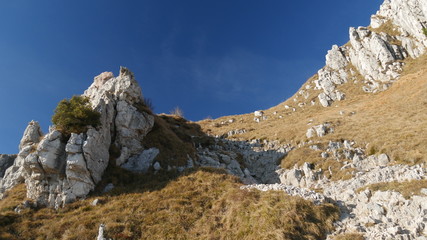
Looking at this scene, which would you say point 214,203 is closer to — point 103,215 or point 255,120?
point 103,215

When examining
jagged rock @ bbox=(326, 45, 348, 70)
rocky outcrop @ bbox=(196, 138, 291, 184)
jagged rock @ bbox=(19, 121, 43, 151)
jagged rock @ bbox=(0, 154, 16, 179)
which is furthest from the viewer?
jagged rock @ bbox=(326, 45, 348, 70)

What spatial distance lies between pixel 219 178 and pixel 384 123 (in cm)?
2867

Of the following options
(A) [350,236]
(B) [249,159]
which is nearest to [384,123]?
(B) [249,159]

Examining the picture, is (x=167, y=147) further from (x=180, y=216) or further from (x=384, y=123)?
(x=384, y=123)

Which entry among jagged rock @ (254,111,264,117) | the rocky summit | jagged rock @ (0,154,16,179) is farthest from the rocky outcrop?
jagged rock @ (254,111,264,117)

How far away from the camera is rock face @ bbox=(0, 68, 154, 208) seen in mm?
22625

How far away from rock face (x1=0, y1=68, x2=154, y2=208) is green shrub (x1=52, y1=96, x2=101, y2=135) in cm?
86

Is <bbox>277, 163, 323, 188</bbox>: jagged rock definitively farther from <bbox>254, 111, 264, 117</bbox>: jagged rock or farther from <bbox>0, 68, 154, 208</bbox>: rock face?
<bbox>254, 111, 264, 117</bbox>: jagged rock

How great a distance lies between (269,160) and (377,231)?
902 inches

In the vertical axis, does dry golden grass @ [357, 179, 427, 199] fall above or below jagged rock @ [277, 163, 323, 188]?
below

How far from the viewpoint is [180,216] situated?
19359 mm

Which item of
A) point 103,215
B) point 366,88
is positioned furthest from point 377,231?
point 366,88

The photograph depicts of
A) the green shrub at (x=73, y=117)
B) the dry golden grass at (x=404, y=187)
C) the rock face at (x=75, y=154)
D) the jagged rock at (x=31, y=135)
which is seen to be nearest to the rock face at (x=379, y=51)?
the dry golden grass at (x=404, y=187)

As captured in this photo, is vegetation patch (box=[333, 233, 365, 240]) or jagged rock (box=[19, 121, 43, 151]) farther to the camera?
jagged rock (box=[19, 121, 43, 151])
